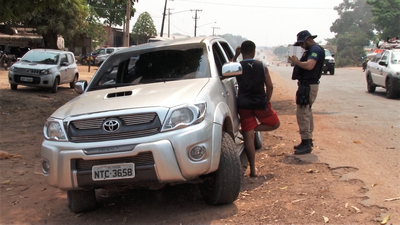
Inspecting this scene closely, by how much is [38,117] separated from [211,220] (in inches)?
334

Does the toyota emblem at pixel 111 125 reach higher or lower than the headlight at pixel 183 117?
lower

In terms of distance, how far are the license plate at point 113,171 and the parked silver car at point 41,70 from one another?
12.9 metres

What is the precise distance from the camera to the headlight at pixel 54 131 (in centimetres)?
387

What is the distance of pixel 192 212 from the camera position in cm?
420

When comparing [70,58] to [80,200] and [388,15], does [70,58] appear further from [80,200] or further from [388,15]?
[388,15]

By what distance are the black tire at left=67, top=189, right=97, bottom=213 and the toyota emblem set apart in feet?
2.88

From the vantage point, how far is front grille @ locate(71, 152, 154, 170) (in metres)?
3.66

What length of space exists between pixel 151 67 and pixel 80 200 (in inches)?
71.3

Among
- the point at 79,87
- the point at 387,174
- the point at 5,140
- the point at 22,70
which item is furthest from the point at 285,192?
the point at 22,70

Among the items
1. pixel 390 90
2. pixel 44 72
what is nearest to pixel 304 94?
pixel 390 90

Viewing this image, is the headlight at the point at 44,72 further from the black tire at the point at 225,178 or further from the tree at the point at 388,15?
the tree at the point at 388,15

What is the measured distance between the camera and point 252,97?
16.7 feet

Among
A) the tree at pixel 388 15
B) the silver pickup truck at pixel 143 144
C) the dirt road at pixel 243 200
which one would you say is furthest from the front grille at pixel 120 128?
the tree at pixel 388 15

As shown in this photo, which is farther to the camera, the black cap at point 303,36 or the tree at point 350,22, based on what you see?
the tree at point 350,22
